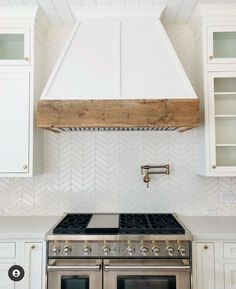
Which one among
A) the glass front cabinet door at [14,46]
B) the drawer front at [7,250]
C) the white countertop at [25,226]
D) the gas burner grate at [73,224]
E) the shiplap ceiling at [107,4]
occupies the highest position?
the shiplap ceiling at [107,4]

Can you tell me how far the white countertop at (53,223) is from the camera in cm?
185

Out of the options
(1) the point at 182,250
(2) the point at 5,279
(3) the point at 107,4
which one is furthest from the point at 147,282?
(3) the point at 107,4

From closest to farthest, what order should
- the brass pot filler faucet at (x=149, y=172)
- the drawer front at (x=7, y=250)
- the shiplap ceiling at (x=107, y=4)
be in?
the drawer front at (x=7, y=250)
the shiplap ceiling at (x=107, y=4)
the brass pot filler faucet at (x=149, y=172)

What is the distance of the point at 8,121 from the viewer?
211cm

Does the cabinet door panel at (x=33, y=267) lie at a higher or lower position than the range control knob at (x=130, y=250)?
lower

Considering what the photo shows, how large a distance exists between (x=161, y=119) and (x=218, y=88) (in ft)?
2.12

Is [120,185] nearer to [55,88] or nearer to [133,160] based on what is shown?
[133,160]

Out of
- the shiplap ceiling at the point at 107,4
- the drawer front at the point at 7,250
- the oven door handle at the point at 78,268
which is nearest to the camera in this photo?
the oven door handle at the point at 78,268

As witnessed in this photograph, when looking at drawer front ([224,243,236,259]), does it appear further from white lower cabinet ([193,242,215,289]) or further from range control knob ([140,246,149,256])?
range control knob ([140,246,149,256])

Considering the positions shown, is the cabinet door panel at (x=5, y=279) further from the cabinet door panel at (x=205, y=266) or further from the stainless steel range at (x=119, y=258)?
the cabinet door panel at (x=205, y=266)

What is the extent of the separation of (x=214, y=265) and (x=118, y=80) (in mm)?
1458

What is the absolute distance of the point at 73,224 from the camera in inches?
78.4

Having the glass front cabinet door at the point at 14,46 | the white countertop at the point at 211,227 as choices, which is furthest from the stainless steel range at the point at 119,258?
the glass front cabinet door at the point at 14,46

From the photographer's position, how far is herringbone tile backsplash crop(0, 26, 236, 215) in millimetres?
2400
